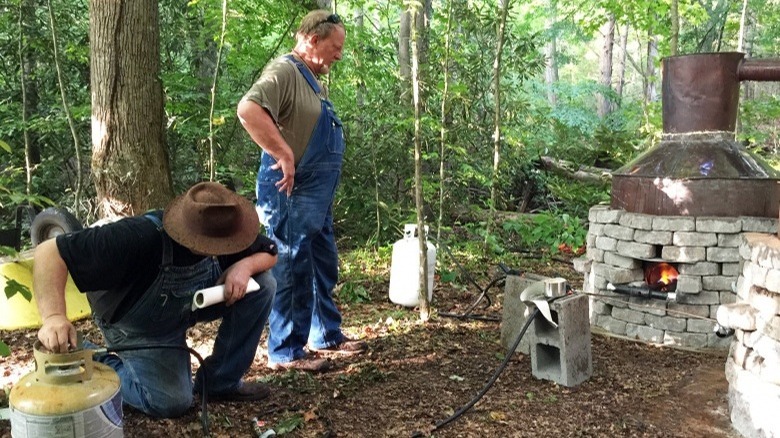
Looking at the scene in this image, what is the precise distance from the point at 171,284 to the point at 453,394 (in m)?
1.52

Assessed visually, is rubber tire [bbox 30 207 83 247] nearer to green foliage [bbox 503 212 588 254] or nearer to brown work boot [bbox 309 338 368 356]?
brown work boot [bbox 309 338 368 356]

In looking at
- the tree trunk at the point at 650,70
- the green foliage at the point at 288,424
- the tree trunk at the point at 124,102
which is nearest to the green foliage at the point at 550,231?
the tree trunk at the point at 650,70

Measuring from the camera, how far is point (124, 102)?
14.7 feet

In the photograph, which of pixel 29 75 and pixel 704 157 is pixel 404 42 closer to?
pixel 29 75

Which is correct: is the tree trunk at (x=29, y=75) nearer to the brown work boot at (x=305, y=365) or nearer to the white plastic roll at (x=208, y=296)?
the brown work boot at (x=305, y=365)

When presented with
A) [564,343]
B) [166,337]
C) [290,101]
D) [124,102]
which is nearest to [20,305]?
[124,102]

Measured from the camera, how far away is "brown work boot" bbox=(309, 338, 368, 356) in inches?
144

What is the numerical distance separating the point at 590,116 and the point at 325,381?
15036mm

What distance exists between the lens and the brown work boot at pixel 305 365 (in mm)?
3346

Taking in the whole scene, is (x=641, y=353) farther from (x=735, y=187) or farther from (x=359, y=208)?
(x=359, y=208)

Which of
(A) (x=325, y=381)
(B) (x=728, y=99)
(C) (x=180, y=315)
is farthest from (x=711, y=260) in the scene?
(C) (x=180, y=315)

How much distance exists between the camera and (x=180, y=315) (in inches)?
106

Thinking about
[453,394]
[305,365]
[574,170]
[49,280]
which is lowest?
[453,394]

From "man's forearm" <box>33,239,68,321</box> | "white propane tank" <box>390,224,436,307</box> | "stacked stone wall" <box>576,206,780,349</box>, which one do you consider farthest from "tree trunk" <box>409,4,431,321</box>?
"man's forearm" <box>33,239,68,321</box>
